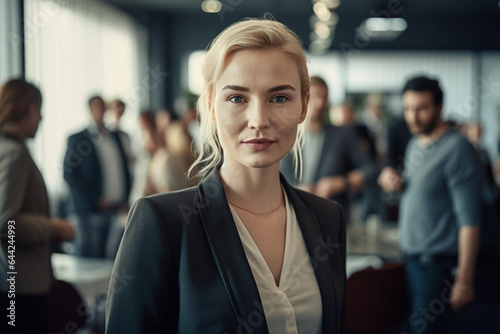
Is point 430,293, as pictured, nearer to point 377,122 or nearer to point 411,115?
point 411,115

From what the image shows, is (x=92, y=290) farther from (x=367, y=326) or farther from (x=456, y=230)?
(x=456, y=230)

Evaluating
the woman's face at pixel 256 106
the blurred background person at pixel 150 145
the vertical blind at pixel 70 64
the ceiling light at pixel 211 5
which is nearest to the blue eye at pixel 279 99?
the woman's face at pixel 256 106

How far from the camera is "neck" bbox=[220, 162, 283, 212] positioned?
4.42ft

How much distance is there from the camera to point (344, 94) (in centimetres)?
1145

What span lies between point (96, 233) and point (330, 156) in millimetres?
2134

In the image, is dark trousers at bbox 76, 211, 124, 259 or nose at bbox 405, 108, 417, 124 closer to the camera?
nose at bbox 405, 108, 417, 124

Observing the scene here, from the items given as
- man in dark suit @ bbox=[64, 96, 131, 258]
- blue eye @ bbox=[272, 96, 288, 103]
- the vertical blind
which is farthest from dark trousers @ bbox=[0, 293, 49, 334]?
the vertical blind

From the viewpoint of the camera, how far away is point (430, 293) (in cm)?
278

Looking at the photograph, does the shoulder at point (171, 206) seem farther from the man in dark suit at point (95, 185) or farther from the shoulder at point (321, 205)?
the man in dark suit at point (95, 185)

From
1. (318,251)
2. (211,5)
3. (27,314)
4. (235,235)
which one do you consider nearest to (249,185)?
(235,235)

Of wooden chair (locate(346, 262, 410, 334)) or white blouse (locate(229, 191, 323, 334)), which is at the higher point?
white blouse (locate(229, 191, 323, 334))

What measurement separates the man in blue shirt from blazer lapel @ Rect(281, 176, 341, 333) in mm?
1532

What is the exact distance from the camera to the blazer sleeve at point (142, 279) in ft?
3.93

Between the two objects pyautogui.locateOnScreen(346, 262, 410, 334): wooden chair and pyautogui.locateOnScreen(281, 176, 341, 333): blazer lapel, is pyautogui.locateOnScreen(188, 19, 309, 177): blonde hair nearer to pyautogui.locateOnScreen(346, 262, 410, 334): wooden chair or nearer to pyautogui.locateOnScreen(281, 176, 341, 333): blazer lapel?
pyautogui.locateOnScreen(281, 176, 341, 333): blazer lapel
